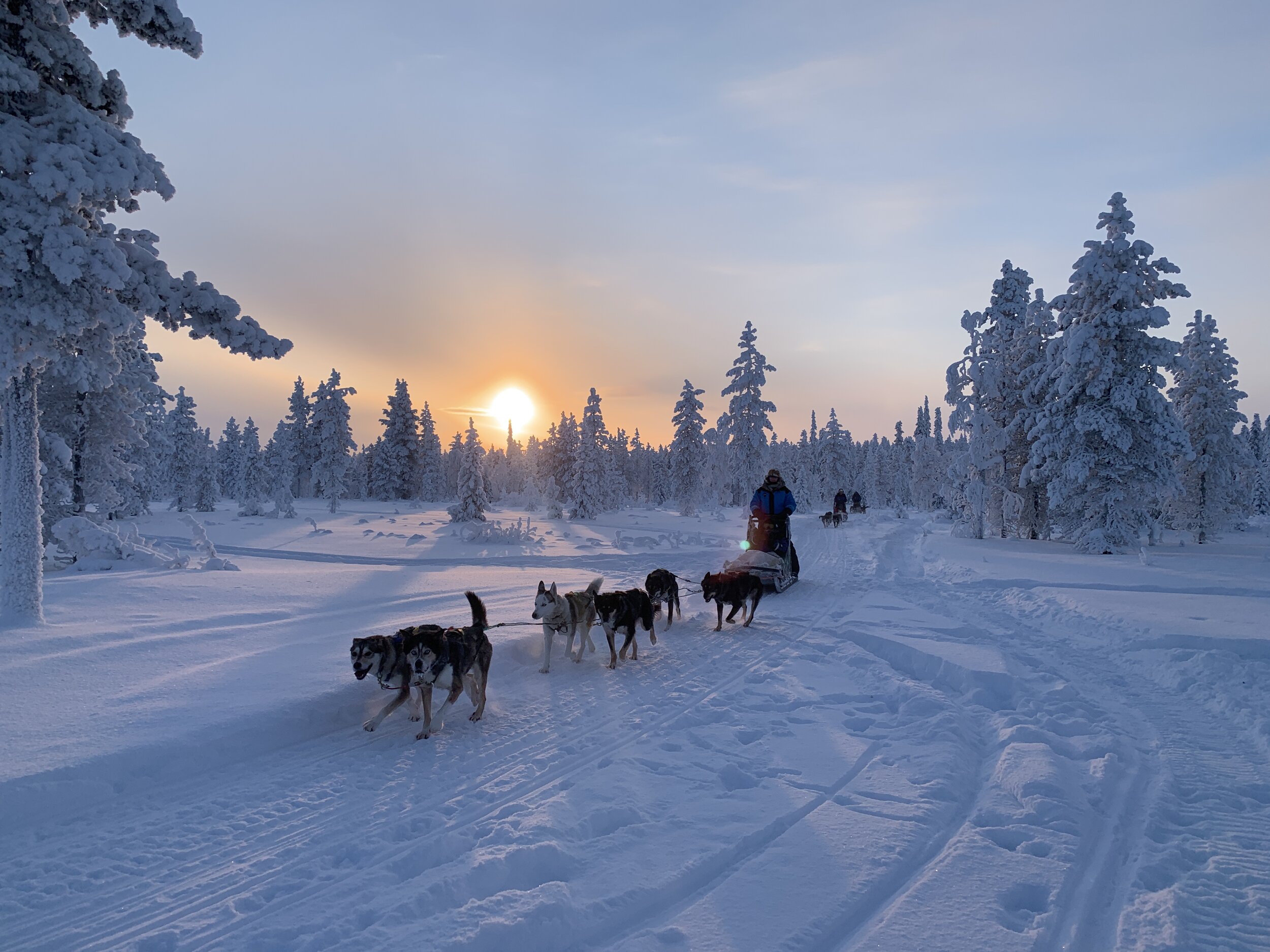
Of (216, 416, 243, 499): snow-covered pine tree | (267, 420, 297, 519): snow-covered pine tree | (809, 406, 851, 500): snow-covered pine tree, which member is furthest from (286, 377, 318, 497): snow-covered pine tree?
(809, 406, 851, 500): snow-covered pine tree

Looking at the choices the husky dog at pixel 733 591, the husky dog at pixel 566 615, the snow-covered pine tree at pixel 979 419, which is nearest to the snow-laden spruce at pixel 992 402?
the snow-covered pine tree at pixel 979 419

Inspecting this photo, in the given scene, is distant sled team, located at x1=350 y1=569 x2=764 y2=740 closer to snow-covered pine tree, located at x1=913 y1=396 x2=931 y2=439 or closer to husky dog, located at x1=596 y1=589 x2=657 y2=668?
husky dog, located at x1=596 y1=589 x2=657 y2=668

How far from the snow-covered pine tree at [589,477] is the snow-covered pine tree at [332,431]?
21803mm

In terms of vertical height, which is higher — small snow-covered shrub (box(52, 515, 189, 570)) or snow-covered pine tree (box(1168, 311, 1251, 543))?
snow-covered pine tree (box(1168, 311, 1251, 543))

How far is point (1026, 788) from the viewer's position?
487 centimetres

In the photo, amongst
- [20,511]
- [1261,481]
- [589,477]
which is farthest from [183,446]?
[1261,481]

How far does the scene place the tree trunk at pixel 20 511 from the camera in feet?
28.9

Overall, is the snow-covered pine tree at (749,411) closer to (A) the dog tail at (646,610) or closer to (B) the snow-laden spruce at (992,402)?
(B) the snow-laden spruce at (992,402)

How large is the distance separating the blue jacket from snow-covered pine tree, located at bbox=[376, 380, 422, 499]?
2164 inches

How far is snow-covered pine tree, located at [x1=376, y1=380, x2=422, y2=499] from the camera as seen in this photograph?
63.7m

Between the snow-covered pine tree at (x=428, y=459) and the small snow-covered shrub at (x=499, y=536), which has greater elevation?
the snow-covered pine tree at (x=428, y=459)

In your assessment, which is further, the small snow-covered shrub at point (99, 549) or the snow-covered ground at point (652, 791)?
the small snow-covered shrub at point (99, 549)

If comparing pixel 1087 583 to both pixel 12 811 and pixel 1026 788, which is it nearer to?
pixel 1026 788

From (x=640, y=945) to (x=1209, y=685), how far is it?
8.05m
